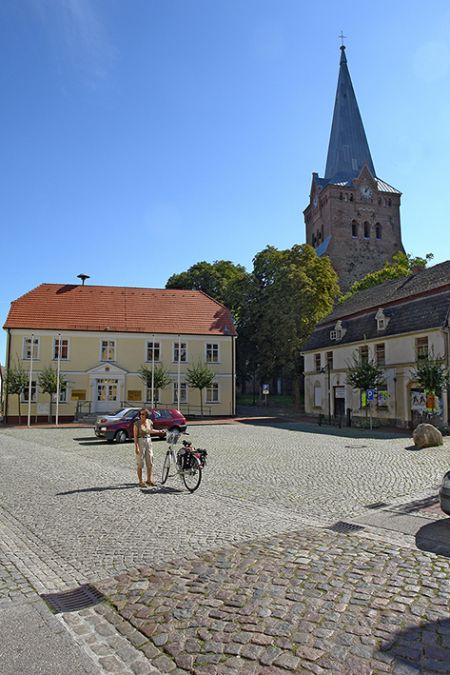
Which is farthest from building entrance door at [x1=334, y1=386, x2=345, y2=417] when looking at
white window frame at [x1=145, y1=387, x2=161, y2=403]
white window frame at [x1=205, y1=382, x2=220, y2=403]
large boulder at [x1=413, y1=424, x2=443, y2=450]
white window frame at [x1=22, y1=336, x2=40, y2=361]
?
white window frame at [x1=22, y1=336, x2=40, y2=361]

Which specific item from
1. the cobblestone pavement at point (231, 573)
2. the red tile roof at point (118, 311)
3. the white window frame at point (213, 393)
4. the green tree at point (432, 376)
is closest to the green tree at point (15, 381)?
the red tile roof at point (118, 311)

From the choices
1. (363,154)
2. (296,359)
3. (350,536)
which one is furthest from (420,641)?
(363,154)

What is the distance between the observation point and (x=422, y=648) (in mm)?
3971

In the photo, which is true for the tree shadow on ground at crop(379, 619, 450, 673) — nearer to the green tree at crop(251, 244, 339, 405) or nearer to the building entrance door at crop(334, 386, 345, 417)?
the building entrance door at crop(334, 386, 345, 417)

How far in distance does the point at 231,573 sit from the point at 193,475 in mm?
5281

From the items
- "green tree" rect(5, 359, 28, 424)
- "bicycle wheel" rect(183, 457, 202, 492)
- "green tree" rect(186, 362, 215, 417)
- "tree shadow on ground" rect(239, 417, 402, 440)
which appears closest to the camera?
"bicycle wheel" rect(183, 457, 202, 492)

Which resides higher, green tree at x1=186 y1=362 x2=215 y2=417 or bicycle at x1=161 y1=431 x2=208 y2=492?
green tree at x1=186 y1=362 x2=215 y2=417

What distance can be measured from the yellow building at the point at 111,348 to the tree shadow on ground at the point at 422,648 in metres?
34.3

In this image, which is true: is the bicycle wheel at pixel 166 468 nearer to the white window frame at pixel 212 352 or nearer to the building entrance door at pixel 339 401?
the building entrance door at pixel 339 401

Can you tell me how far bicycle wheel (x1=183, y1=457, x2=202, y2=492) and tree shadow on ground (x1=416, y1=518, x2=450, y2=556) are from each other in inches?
180

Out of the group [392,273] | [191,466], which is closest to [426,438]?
[191,466]

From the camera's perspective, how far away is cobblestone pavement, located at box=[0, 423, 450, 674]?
397 cm

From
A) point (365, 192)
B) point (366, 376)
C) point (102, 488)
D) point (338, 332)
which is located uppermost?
point (365, 192)

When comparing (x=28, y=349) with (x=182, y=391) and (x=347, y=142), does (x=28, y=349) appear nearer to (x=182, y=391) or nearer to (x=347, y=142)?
(x=182, y=391)
